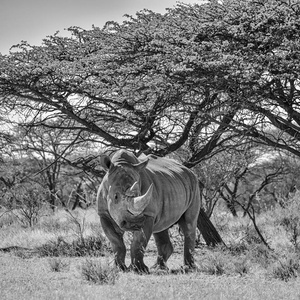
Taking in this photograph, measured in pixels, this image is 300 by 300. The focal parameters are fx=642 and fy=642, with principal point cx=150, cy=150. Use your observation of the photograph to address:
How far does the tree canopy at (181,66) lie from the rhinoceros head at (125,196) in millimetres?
1642

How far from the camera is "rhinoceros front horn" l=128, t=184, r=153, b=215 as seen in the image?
329 inches

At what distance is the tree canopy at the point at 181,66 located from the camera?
9219 mm

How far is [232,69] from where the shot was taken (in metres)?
9.17

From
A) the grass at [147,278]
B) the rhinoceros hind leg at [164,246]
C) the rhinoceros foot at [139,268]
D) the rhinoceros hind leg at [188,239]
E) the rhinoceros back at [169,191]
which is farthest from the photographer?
the rhinoceros hind leg at [188,239]

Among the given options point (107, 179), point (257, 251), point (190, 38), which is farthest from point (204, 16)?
point (257, 251)

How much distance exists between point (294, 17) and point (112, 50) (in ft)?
11.4

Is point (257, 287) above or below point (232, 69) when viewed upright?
below

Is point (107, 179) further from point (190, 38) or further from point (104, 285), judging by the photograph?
point (190, 38)

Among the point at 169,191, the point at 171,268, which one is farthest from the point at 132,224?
the point at 171,268

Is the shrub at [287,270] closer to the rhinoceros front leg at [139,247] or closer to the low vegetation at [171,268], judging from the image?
the low vegetation at [171,268]

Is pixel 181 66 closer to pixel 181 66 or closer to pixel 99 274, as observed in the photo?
pixel 181 66

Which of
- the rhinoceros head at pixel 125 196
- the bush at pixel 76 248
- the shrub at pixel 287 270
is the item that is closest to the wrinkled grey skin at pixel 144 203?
the rhinoceros head at pixel 125 196

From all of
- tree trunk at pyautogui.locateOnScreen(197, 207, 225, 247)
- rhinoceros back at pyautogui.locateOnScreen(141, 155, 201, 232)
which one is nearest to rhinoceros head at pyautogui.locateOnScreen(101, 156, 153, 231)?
rhinoceros back at pyautogui.locateOnScreen(141, 155, 201, 232)

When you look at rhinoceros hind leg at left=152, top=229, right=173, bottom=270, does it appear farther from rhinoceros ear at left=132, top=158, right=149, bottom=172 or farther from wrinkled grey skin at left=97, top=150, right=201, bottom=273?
rhinoceros ear at left=132, top=158, right=149, bottom=172
